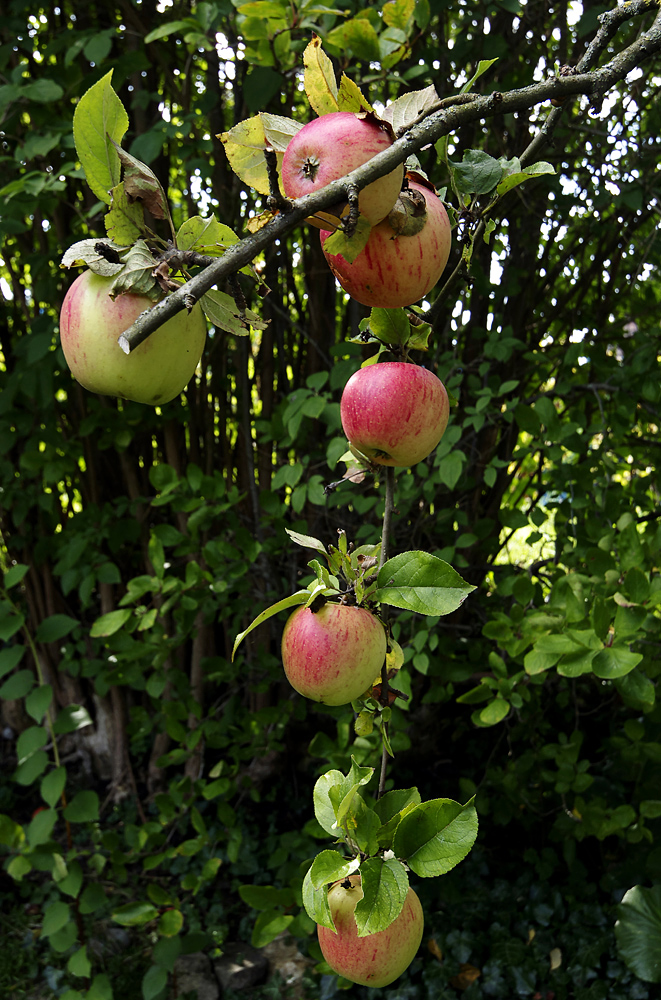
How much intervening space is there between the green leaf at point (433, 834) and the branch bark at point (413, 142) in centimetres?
37

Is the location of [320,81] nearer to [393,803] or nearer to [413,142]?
[413,142]

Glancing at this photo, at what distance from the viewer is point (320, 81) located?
45cm

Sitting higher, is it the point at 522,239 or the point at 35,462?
the point at 522,239

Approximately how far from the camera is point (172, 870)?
6.50 ft

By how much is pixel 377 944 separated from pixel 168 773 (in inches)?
76.0

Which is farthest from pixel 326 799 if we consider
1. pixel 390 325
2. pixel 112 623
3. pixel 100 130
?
pixel 112 623

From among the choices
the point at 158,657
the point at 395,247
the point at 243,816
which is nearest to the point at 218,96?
the point at 158,657

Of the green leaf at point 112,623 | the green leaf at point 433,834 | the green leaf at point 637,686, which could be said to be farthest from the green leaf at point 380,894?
the green leaf at point 112,623

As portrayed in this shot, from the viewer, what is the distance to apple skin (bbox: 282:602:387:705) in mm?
537

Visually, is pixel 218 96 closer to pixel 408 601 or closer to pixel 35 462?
pixel 35 462

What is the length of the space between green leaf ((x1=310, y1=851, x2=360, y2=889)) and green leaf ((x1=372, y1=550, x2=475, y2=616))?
0.60 ft

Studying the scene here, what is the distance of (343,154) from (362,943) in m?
0.53

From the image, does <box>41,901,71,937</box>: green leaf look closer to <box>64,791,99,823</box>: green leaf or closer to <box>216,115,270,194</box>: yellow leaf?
<box>64,791,99,823</box>: green leaf

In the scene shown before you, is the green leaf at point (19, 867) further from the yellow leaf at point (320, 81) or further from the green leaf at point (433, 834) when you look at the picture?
the yellow leaf at point (320, 81)
